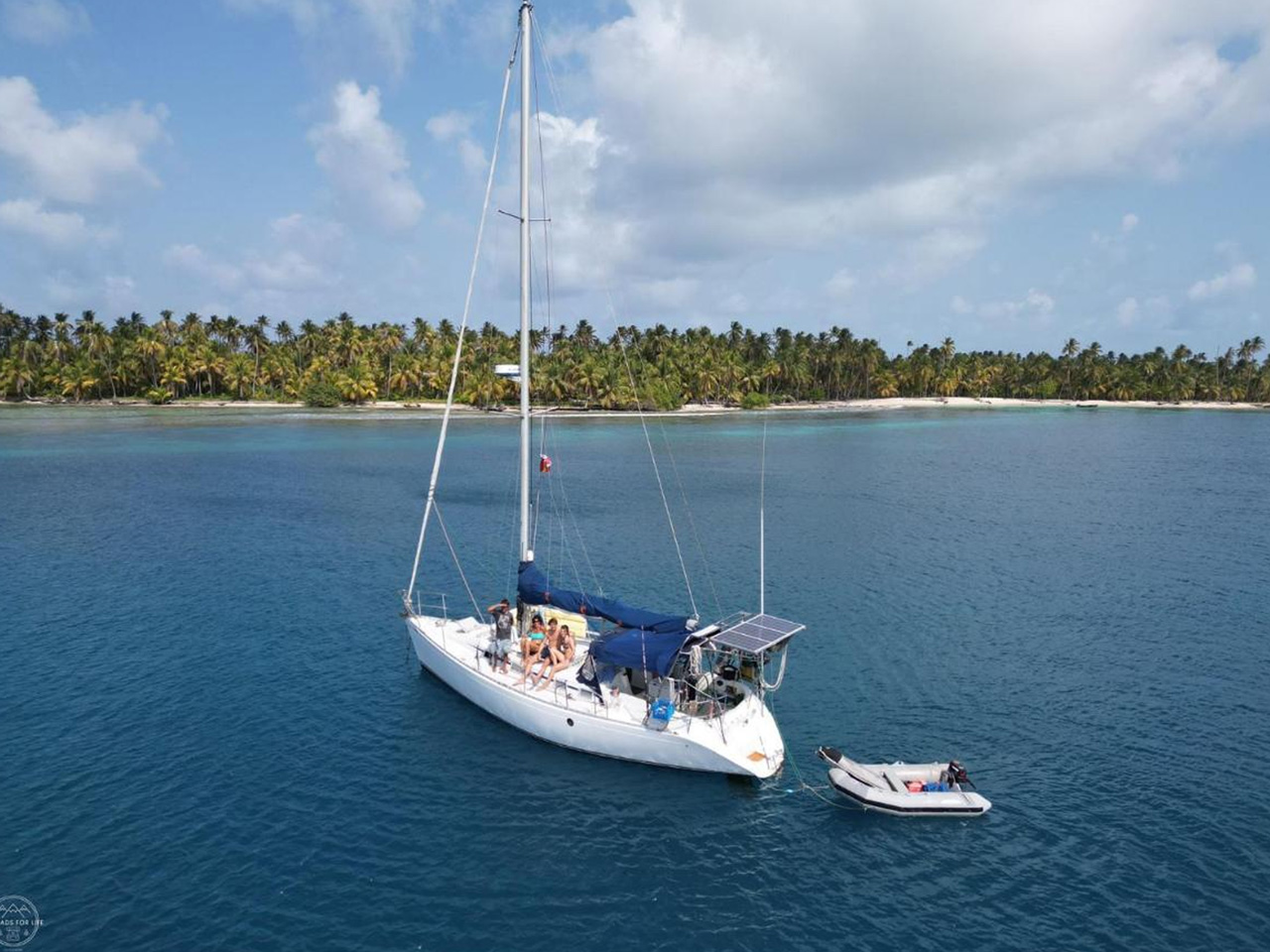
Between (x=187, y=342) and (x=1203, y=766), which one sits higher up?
(x=187, y=342)

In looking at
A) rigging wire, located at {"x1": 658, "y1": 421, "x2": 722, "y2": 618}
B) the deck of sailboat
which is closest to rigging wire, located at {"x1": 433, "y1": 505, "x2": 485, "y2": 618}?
the deck of sailboat

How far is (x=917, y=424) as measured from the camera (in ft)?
496

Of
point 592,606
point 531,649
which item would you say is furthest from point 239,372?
point 592,606

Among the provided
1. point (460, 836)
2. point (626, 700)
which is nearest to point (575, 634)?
point (626, 700)

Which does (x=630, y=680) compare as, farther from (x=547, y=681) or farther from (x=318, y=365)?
(x=318, y=365)

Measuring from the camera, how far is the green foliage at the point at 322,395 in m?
165

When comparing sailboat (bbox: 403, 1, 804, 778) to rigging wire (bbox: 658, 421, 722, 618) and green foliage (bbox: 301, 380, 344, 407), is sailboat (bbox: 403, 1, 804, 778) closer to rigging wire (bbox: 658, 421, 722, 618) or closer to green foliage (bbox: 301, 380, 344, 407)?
rigging wire (bbox: 658, 421, 722, 618)

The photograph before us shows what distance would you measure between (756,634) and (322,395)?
159972mm

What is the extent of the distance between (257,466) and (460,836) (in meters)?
71.4

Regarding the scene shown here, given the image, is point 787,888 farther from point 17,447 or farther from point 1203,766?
point 17,447

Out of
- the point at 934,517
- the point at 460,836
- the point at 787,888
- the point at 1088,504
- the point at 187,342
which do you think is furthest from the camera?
the point at 187,342

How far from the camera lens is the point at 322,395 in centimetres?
16488

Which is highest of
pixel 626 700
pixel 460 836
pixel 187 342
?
pixel 187 342

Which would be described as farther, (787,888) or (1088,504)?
(1088,504)
